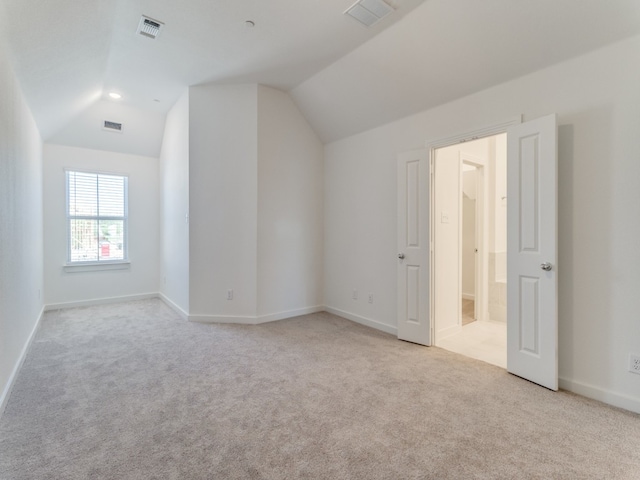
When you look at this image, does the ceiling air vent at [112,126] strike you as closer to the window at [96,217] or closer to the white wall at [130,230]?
the white wall at [130,230]

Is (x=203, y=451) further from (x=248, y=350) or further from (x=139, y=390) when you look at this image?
(x=248, y=350)

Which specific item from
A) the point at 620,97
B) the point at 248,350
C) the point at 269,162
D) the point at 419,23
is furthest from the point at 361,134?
the point at 248,350

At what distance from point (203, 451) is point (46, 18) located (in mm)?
3057

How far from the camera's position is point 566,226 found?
8.10 ft

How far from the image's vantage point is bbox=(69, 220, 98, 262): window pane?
5.04 metres

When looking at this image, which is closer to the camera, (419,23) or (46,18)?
(46,18)

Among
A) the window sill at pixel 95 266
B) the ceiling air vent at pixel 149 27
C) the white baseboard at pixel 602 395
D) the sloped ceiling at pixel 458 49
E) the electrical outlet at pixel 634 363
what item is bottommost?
the white baseboard at pixel 602 395

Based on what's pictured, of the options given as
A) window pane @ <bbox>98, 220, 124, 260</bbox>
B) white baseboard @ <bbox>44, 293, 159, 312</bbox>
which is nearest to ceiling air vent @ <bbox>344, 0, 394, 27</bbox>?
window pane @ <bbox>98, 220, 124, 260</bbox>

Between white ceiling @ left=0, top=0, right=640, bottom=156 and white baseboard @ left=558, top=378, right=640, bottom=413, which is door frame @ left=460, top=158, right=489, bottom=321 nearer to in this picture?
white ceiling @ left=0, top=0, right=640, bottom=156

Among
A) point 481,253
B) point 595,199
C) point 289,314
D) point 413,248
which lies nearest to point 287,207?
point 289,314

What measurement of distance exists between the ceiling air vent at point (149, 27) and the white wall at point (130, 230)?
9.96 feet

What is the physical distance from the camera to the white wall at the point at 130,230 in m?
4.82

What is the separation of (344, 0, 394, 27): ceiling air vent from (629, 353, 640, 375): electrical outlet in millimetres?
3202

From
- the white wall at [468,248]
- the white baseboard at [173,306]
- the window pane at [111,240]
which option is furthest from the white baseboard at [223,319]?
the white wall at [468,248]
